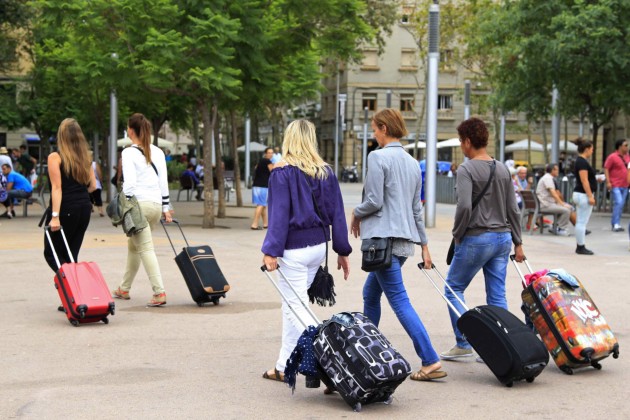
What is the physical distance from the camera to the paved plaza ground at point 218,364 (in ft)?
20.3

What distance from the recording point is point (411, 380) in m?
7.02

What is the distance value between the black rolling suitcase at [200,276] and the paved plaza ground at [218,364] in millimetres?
147

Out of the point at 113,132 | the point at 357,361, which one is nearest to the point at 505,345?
the point at 357,361

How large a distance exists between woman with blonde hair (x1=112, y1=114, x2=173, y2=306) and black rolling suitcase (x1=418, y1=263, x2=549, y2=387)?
4078 mm

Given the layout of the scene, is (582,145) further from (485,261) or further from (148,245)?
(485,261)

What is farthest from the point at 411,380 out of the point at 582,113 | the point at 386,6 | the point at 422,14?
the point at 422,14

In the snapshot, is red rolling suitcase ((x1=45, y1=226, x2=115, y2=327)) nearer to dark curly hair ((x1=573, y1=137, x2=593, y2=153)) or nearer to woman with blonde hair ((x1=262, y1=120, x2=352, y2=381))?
woman with blonde hair ((x1=262, y1=120, x2=352, y2=381))

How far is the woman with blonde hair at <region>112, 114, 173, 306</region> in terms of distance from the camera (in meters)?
10.1

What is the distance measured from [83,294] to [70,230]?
1049 millimetres

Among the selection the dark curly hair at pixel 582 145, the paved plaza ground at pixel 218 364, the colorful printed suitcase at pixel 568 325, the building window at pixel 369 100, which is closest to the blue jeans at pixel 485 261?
the colorful printed suitcase at pixel 568 325

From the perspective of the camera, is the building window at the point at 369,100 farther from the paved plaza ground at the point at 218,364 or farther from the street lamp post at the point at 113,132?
the paved plaza ground at the point at 218,364

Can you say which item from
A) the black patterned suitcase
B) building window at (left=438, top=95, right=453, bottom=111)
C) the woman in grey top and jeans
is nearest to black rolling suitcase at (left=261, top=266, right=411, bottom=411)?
the black patterned suitcase

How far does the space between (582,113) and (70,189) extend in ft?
76.0

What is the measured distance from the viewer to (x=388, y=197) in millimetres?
6879
